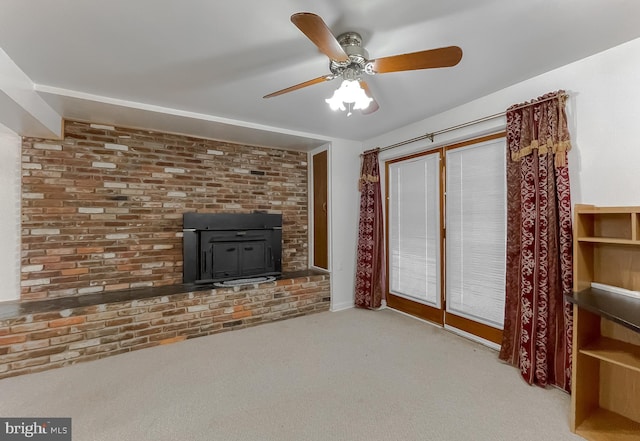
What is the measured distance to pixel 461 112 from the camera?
276 centimetres

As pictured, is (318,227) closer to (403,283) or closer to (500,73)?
(403,283)

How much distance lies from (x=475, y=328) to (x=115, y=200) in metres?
3.94

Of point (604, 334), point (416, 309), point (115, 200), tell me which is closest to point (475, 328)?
point (416, 309)

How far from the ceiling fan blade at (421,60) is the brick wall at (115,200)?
2.60 m

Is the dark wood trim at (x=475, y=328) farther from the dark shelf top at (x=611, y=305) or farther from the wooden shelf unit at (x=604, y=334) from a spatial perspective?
the dark shelf top at (x=611, y=305)

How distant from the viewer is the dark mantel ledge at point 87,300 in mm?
2379

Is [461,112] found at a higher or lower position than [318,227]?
higher

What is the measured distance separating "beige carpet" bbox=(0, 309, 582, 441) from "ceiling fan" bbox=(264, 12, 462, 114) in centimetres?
196

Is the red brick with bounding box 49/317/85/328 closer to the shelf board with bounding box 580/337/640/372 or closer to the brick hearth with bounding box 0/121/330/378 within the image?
the brick hearth with bounding box 0/121/330/378

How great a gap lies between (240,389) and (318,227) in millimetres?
2389

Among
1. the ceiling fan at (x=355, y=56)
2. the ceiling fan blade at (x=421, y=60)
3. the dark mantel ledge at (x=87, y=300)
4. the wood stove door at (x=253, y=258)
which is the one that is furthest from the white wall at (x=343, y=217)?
the ceiling fan blade at (x=421, y=60)

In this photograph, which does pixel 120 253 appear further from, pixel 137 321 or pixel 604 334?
pixel 604 334

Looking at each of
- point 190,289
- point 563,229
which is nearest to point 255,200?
point 190,289

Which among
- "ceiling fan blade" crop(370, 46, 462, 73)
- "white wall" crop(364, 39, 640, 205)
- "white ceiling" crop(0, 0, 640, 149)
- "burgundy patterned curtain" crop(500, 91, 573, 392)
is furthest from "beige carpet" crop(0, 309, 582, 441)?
"white ceiling" crop(0, 0, 640, 149)
